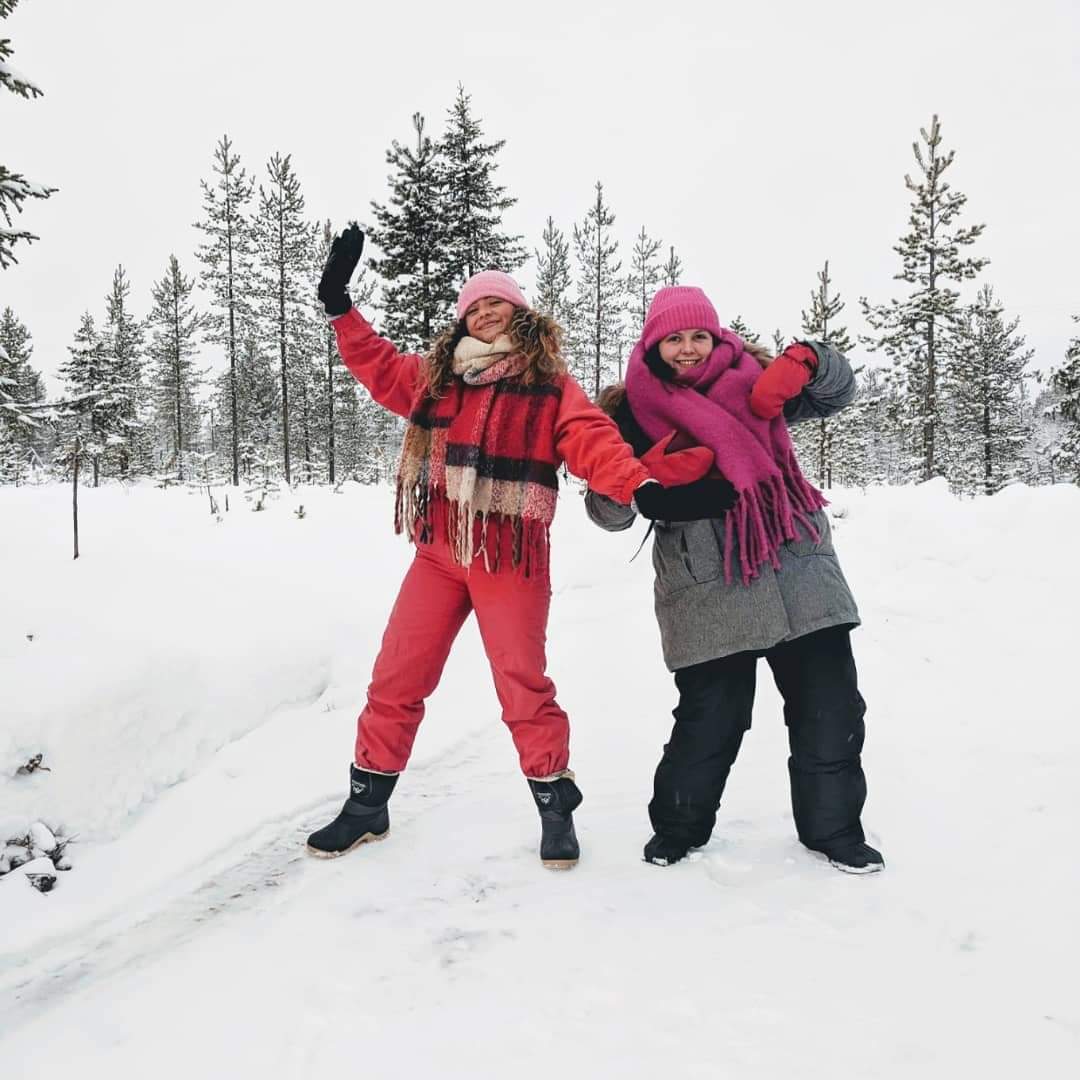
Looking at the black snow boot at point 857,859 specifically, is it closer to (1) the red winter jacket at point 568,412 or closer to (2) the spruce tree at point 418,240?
(1) the red winter jacket at point 568,412

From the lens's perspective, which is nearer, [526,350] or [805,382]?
[805,382]

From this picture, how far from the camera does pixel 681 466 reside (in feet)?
8.38

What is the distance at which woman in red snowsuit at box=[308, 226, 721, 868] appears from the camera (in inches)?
106

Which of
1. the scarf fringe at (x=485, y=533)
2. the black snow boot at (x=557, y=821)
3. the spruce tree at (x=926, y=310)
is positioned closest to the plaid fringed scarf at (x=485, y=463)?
the scarf fringe at (x=485, y=533)

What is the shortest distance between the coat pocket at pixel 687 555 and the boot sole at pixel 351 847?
145 centimetres

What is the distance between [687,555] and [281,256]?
2802 centimetres

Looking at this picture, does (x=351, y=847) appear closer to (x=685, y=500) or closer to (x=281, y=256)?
(x=685, y=500)

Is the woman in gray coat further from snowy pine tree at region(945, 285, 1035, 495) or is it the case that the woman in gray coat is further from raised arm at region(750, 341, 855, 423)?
snowy pine tree at region(945, 285, 1035, 495)

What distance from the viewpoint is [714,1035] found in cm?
169

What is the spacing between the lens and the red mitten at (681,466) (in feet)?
8.38

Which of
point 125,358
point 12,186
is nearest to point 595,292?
point 125,358

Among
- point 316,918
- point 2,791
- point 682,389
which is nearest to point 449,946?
point 316,918

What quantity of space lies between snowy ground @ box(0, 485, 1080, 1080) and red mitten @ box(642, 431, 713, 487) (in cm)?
139

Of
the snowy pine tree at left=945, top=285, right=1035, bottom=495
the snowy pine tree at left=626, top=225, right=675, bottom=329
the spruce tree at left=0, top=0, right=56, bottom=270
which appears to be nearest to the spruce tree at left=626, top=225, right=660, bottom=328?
the snowy pine tree at left=626, top=225, right=675, bottom=329
